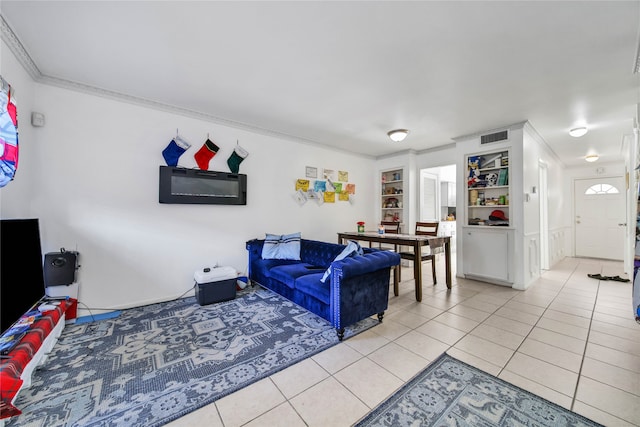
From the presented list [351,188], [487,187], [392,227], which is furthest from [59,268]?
[487,187]

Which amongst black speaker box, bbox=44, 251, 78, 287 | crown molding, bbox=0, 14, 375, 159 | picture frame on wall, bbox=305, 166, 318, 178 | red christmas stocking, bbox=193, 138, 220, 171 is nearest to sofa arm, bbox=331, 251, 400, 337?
red christmas stocking, bbox=193, 138, 220, 171

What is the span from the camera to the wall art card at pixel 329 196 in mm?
4988

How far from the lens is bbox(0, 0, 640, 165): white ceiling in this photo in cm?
174

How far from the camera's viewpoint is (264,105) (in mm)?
3217

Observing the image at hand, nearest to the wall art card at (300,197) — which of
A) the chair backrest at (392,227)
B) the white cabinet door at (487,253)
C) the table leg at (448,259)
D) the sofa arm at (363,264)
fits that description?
the chair backrest at (392,227)

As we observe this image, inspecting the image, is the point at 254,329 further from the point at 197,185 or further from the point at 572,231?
the point at 572,231

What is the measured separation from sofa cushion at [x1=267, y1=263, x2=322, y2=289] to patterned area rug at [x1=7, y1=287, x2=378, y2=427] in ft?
1.15

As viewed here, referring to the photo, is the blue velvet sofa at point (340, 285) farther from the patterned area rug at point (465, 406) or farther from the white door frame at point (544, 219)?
the white door frame at point (544, 219)

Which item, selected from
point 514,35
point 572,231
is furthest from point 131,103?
point 572,231

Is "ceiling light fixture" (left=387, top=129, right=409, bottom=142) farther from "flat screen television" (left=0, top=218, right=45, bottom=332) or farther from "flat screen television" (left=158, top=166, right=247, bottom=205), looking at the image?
"flat screen television" (left=0, top=218, right=45, bottom=332)

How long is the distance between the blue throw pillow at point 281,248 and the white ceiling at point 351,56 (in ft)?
5.88

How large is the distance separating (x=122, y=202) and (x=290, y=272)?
214 cm

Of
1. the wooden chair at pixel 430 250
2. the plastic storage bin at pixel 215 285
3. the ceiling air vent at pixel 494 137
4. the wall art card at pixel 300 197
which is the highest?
the ceiling air vent at pixel 494 137

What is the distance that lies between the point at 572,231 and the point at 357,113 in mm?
7227
